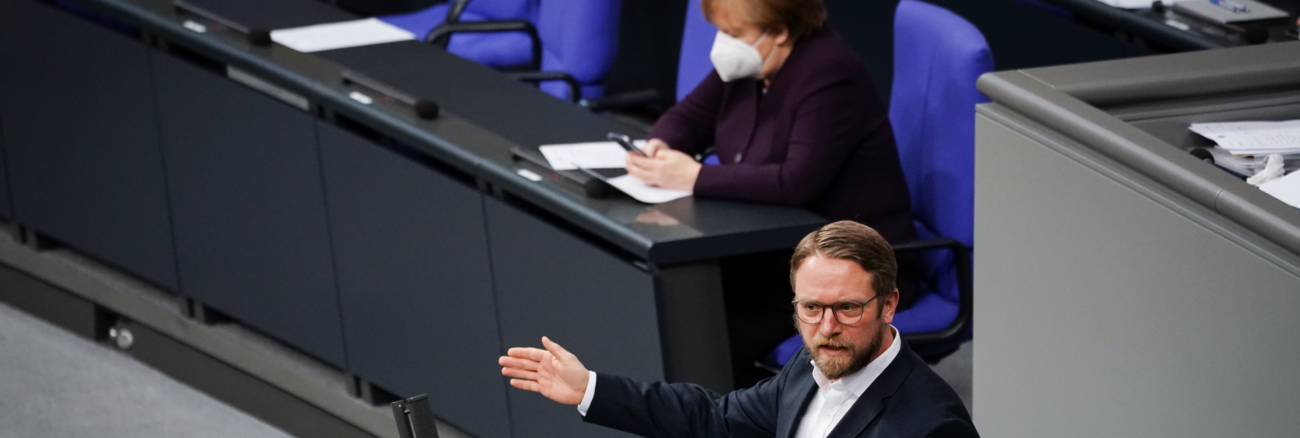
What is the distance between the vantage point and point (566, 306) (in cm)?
261

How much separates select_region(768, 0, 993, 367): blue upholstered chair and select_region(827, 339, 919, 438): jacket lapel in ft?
3.44

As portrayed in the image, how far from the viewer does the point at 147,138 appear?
3.47 metres

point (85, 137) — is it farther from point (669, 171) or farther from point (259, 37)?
point (669, 171)

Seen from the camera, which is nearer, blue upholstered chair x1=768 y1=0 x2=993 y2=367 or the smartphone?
blue upholstered chair x1=768 y1=0 x2=993 y2=367

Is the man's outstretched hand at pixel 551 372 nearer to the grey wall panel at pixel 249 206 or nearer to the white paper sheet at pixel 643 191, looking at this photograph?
the white paper sheet at pixel 643 191

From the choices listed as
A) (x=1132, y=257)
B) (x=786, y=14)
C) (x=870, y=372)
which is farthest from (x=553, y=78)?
(x=870, y=372)

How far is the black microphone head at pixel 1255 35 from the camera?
319cm

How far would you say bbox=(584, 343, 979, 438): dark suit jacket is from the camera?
1532mm

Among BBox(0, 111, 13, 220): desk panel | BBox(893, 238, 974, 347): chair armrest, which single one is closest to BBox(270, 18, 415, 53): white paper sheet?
BBox(0, 111, 13, 220): desk panel

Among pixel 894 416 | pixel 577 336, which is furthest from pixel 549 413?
A: pixel 894 416

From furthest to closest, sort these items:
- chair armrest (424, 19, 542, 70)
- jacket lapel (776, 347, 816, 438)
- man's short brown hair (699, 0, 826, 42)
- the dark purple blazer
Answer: chair armrest (424, 19, 542, 70), man's short brown hair (699, 0, 826, 42), the dark purple blazer, jacket lapel (776, 347, 816, 438)

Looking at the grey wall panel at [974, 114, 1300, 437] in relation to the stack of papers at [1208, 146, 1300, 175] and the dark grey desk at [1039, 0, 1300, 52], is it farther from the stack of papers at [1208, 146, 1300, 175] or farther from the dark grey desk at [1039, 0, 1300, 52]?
the dark grey desk at [1039, 0, 1300, 52]

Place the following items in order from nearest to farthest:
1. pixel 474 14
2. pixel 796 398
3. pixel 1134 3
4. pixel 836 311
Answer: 1. pixel 836 311
2. pixel 796 398
3. pixel 1134 3
4. pixel 474 14

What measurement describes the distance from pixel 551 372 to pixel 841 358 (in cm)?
37
